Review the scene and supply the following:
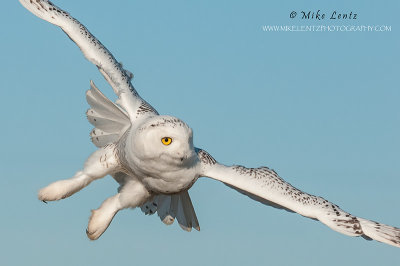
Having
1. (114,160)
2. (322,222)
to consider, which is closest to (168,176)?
(114,160)

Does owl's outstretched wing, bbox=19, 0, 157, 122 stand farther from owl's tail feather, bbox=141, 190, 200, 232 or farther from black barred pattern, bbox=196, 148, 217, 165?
owl's tail feather, bbox=141, 190, 200, 232

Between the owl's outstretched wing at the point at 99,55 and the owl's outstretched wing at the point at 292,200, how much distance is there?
1.72 metres

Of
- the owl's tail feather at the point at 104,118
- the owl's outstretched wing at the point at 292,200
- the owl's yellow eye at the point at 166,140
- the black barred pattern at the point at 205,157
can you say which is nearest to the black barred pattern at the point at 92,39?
the owl's tail feather at the point at 104,118

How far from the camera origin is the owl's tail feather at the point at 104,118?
19.4 m

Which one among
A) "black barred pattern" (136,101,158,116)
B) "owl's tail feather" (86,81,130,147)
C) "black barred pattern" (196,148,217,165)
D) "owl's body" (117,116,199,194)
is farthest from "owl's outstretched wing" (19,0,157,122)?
"owl's body" (117,116,199,194)

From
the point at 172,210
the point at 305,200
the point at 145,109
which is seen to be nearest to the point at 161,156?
the point at 145,109

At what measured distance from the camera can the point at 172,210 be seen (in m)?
20.6

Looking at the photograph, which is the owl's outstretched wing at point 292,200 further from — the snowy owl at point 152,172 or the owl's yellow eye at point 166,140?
the owl's yellow eye at point 166,140

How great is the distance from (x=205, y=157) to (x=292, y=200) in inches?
70.5

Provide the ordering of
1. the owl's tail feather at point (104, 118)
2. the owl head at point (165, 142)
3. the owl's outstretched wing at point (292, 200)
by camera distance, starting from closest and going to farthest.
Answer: the owl head at point (165, 142) → the owl's outstretched wing at point (292, 200) → the owl's tail feather at point (104, 118)

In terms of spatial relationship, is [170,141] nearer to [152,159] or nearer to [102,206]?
[152,159]

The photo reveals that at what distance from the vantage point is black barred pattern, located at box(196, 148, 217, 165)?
1836 centimetres

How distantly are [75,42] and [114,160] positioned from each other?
134 inches

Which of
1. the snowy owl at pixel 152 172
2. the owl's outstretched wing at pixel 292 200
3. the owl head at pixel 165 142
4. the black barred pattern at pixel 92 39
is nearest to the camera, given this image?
the owl head at pixel 165 142
